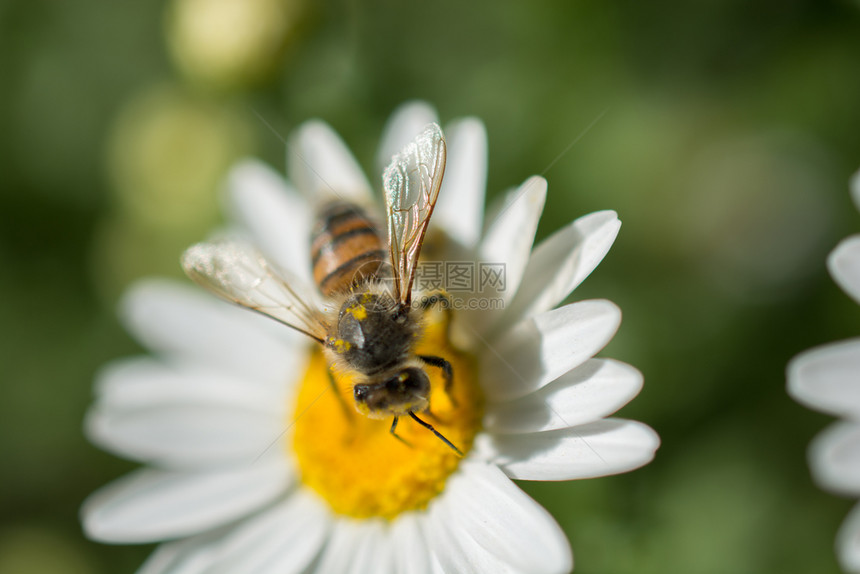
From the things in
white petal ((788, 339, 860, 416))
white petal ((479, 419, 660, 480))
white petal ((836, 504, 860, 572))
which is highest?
white petal ((788, 339, 860, 416))

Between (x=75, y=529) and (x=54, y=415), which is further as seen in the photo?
(x=54, y=415)

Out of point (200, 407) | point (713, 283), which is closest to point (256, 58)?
point (200, 407)

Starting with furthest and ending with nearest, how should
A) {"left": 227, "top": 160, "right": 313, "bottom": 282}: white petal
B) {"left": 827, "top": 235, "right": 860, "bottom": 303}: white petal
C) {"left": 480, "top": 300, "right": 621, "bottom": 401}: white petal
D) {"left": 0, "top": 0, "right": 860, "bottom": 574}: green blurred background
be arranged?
{"left": 227, "top": 160, "right": 313, "bottom": 282}: white petal < {"left": 0, "top": 0, "right": 860, "bottom": 574}: green blurred background < {"left": 480, "top": 300, "right": 621, "bottom": 401}: white petal < {"left": 827, "top": 235, "right": 860, "bottom": 303}: white petal

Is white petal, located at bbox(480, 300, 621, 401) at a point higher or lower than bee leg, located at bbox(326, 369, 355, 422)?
higher

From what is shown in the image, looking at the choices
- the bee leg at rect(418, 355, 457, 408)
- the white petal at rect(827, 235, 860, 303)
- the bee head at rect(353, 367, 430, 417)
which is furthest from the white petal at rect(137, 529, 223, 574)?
the white petal at rect(827, 235, 860, 303)

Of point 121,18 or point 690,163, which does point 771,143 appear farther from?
point 121,18

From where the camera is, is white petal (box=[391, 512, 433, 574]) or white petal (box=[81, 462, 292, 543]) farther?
white petal (box=[81, 462, 292, 543])

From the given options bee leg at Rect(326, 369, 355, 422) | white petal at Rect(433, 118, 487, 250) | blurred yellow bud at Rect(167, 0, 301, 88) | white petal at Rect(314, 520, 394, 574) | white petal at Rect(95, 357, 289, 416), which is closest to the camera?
white petal at Rect(314, 520, 394, 574)

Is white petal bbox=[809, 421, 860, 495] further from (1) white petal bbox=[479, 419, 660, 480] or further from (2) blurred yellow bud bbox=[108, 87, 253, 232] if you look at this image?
(2) blurred yellow bud bbox=[108, 87, 253, 232]
